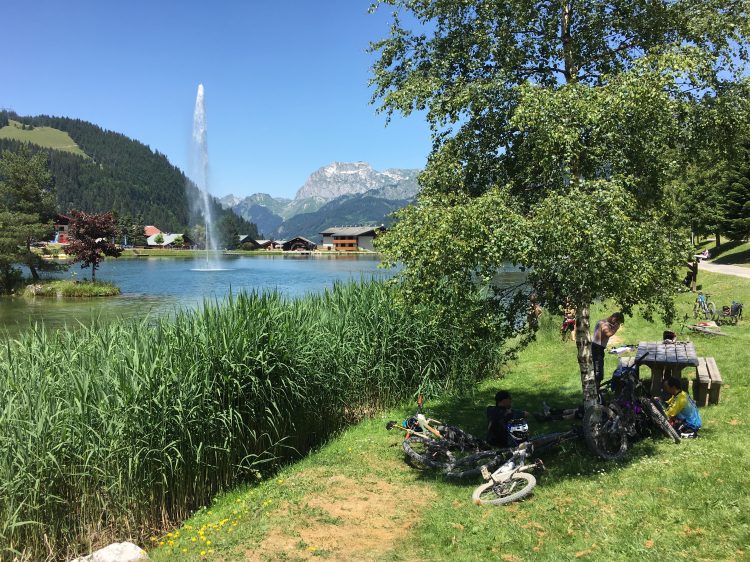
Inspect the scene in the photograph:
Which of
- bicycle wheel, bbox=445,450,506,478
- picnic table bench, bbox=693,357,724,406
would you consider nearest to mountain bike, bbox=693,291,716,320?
picnic table bench, bbox=693,357,724,406

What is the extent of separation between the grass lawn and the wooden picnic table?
933 millimetres

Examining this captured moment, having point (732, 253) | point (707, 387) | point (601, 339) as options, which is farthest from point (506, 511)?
point (732, 253)

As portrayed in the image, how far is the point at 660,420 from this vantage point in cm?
826

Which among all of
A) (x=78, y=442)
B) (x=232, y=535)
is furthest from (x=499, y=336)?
(x=78, y=442)

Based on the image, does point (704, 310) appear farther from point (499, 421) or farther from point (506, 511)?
point (506, 511)

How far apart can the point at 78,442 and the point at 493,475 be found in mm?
6152

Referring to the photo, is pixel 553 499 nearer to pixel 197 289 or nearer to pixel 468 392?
pixel 468 392

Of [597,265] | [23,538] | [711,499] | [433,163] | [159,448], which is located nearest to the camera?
[711,499]

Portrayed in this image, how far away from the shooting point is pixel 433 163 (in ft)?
31.7

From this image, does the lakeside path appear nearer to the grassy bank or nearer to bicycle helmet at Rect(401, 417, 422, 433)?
bicycle helmet at Rect(401, 417, 422, 433)

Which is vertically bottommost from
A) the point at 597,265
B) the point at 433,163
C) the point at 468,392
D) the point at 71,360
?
the point at 468,392

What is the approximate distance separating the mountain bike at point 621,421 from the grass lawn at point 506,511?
0.74 feet

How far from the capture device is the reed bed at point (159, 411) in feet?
24.4

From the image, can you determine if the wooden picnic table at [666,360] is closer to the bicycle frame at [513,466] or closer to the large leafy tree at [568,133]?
the large leafy tree at [568,133]
